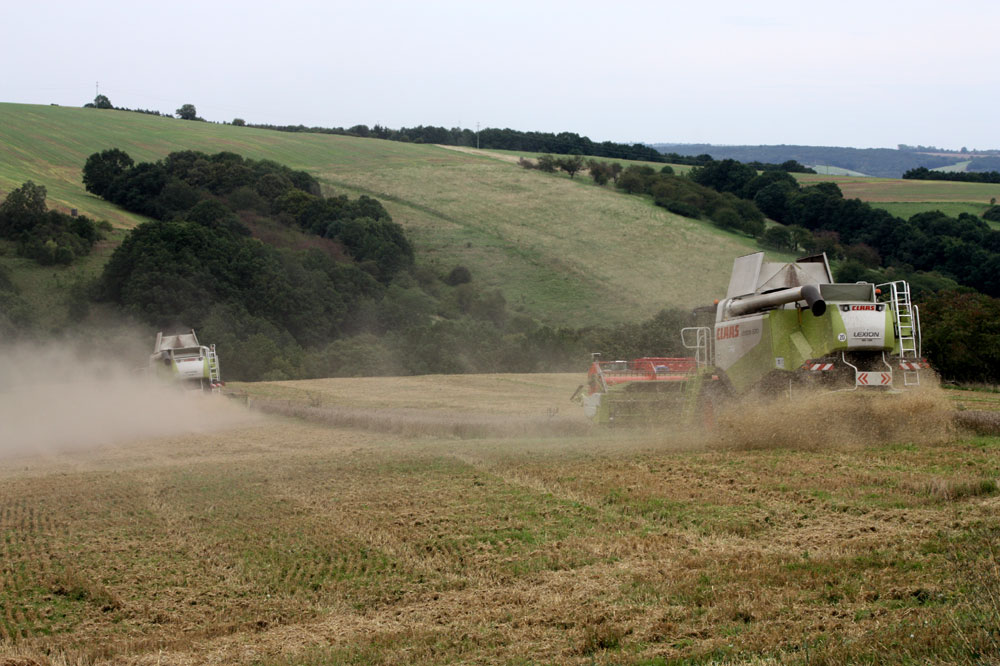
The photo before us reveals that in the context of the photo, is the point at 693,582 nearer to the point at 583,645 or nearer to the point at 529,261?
the point at 583,645

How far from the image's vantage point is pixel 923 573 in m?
6.71

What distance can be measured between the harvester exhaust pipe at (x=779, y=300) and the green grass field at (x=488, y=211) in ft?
97.0

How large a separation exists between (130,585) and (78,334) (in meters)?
37.2

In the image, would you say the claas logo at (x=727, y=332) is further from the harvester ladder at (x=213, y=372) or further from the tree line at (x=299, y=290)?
the harvester ladder at (x=213, y=372)

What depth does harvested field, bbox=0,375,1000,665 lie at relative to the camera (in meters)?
5.98

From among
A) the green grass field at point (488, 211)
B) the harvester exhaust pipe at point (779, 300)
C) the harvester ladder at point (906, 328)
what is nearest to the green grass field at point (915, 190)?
the green grass field at point (488, 211)

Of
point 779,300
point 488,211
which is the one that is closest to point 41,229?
point 488,211

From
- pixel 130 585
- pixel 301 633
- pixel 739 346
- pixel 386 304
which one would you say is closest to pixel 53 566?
pixel 130 585

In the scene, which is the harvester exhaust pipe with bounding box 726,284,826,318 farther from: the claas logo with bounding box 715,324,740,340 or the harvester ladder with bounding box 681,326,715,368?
the harvester ladder with bounding box 681,326,715,368

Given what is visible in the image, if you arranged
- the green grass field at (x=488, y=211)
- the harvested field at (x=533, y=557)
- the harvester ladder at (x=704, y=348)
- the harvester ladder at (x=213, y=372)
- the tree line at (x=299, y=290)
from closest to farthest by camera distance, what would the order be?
the harvested field at (x=533, y=557) → the harvester ladder at (x=704, y=348) → the harvester ladder at (x=213, y=372) → the tree line at (x=299, y=290) → the green grass field at (x=488, y=211)

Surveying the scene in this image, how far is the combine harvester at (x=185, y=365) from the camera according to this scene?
3117cm

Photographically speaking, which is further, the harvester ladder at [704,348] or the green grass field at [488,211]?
the green grass field at [488,211]

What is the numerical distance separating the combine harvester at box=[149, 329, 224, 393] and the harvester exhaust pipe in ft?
67.2

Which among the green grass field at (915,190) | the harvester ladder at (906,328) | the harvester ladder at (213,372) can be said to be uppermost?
the green grass field at (915,190)
